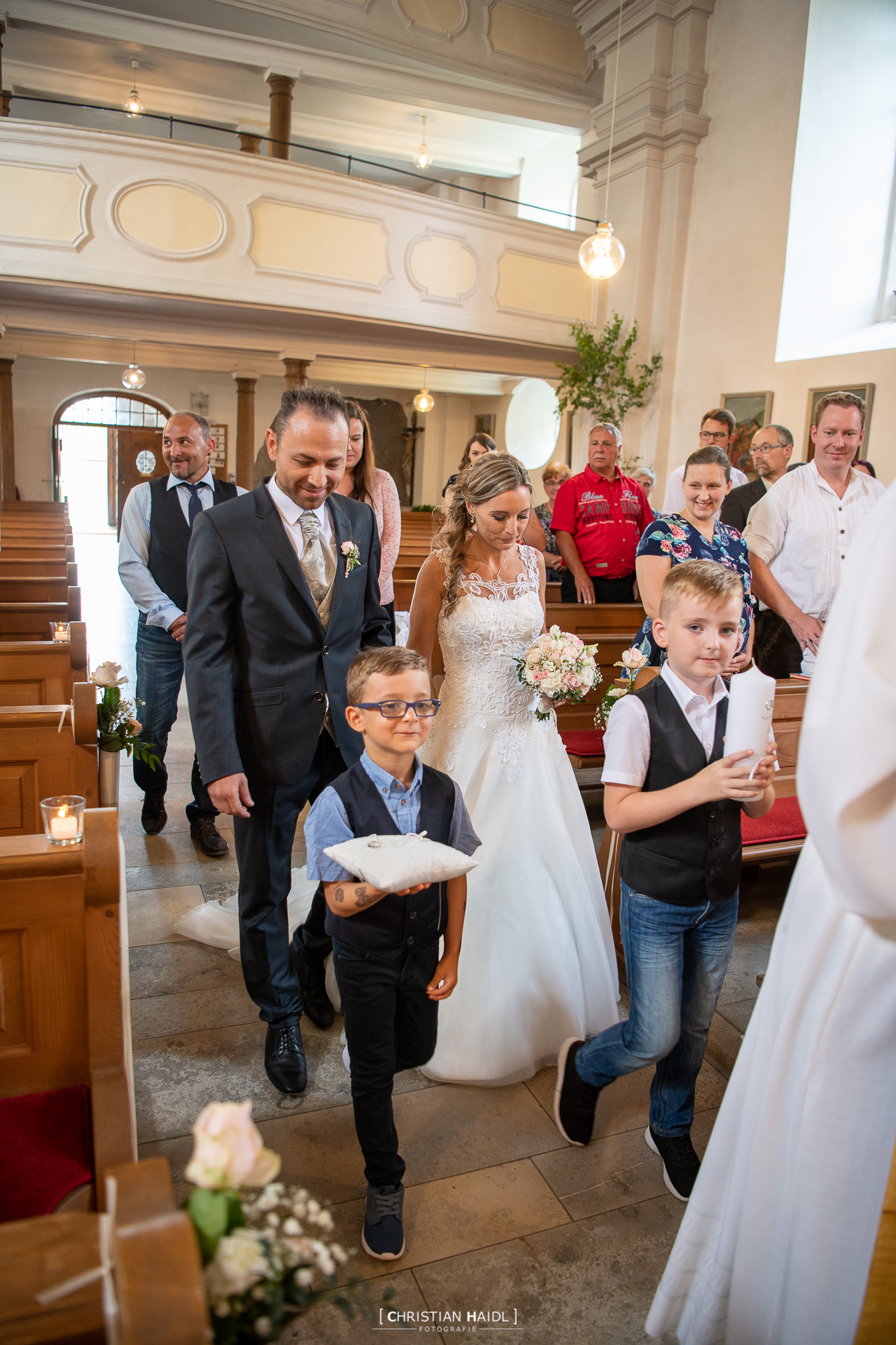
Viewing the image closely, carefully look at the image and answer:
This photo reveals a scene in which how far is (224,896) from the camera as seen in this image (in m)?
3.52

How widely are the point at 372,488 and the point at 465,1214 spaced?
2648mm

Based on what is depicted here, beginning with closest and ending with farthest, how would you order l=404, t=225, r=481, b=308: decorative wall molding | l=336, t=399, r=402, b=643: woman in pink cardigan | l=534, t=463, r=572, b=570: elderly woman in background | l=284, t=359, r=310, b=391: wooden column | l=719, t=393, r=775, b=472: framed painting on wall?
l=336, t=399, r=402, b=643: woman in pink cardigan → l=534, t=463, r=572, b=570: elderly woman in background → l=719, t=393, r=775, b=472: framed painting on wall → l=404, t=225, r=481, b=308: decorative wall molding → l=284, t=359, r=310, b=391: wooden column

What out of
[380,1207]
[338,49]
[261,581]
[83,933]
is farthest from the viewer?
[338,49]

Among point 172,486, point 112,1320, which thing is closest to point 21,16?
point 172,486

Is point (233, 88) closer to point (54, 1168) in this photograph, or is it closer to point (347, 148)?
point (347, 148)

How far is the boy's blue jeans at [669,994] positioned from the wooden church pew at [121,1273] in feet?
4.20

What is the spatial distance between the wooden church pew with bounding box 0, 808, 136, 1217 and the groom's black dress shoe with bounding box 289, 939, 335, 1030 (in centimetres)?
119

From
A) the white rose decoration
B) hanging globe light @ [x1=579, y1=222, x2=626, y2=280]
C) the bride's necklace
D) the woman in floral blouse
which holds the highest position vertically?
hanging globe light @ [x1=579, y1=222, x2=626, y2=280]

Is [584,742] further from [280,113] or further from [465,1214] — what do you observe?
[280,113]

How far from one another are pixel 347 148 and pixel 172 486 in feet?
39.4

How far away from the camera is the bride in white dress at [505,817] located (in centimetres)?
246

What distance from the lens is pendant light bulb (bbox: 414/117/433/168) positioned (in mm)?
12575

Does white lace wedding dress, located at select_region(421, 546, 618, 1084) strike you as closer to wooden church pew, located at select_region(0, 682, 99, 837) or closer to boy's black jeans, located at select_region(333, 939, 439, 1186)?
boy's black jeans, located at select_region(333, 939, 439, 1186)

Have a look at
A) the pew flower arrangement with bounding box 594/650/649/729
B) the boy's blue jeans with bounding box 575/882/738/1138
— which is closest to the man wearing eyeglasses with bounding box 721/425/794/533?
the pew flower arrangement with bounding box 594/650/649/729
